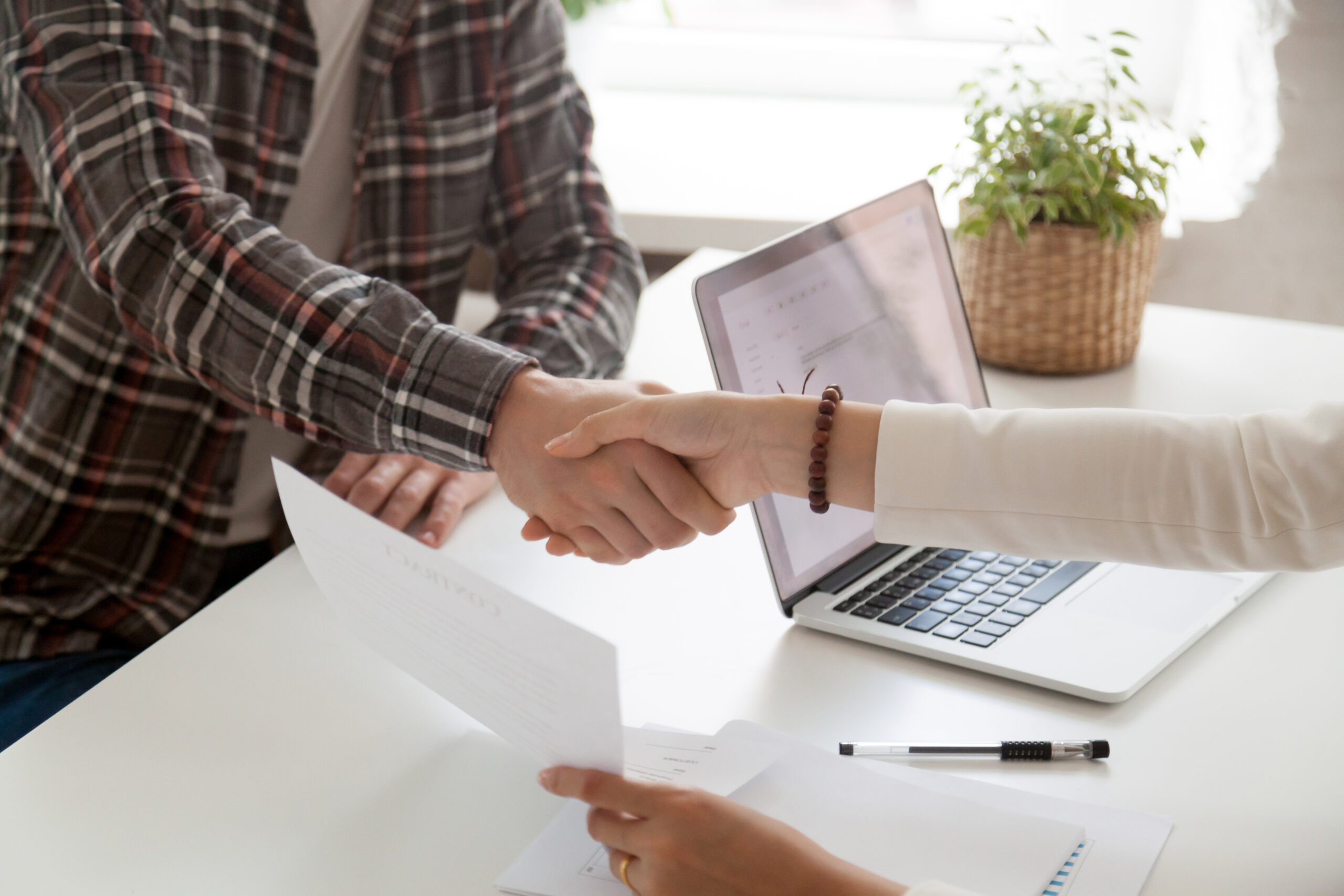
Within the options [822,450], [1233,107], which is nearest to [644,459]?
[822,450]

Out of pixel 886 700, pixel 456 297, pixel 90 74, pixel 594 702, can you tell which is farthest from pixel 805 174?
pixel 594 702

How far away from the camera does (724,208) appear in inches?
76.7

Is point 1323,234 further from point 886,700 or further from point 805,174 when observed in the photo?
point 886,700

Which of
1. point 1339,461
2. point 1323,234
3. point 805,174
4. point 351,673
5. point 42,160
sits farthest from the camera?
point 805,174

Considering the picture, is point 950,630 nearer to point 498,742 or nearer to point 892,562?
point 892,562

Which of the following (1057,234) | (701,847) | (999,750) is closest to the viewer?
(701,847)

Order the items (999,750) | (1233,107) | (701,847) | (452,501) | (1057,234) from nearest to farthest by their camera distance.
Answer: (701,847) → (999,750) → (452,501) → (1057,234) → (1233,107)

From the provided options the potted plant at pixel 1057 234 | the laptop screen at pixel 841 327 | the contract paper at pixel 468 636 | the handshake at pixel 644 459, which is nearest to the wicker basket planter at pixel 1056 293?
the potted plant at pixel 1057 234

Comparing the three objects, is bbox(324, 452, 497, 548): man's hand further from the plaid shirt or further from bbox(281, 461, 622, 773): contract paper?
bbox(281, 461, 622, 773): contract paper

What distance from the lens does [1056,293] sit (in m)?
1.29

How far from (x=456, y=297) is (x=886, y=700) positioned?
2.54 feet

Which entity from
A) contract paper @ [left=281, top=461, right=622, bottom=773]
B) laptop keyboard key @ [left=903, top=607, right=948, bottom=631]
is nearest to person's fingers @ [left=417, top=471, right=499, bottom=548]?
contract paper @ [left=281, top=461, right=622, bottom=773]

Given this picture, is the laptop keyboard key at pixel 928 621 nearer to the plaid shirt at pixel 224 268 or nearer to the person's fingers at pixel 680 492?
the person's fingers at pixel 680 492

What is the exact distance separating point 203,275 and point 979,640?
687 millimetres
